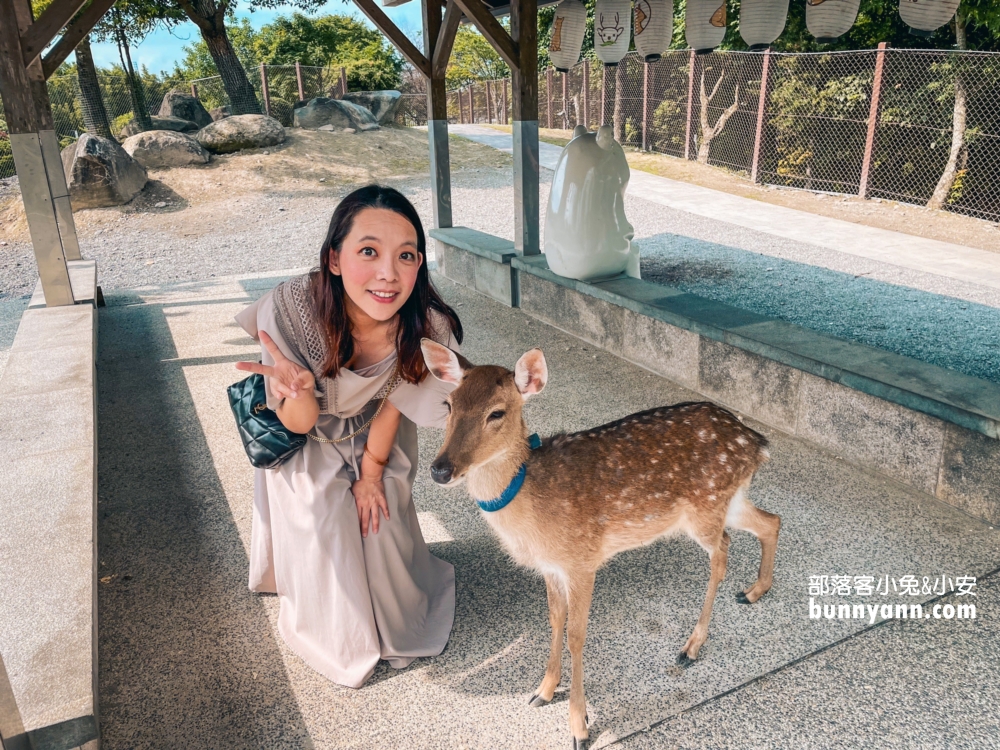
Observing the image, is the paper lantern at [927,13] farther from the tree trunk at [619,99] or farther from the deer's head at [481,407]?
the tree trunk at [619,99]

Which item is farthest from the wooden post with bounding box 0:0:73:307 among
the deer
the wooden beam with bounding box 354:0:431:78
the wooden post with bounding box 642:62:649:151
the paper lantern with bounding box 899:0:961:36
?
the wooden post with bounding box 642:62:649:151

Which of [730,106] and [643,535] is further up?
[730,106]

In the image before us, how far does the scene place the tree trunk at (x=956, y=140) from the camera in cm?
904

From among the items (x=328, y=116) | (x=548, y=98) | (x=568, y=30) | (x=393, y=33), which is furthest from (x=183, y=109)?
(x=568, y=30)

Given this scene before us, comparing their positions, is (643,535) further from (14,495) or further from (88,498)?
(14,495)

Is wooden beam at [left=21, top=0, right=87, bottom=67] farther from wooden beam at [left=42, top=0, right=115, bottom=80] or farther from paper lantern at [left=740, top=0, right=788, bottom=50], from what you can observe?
paper lantern at [left=740, top=0, right=788, bottom=50]

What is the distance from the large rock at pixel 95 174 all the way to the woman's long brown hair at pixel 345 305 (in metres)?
11.1

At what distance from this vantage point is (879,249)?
7.93 meters

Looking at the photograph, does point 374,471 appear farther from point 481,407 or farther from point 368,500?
point 481,407

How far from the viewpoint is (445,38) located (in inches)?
265

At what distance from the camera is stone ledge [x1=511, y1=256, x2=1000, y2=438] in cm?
302

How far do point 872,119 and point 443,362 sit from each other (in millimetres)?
10212

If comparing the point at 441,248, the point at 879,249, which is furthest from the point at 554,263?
the point at 879,249

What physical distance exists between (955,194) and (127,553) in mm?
10304
